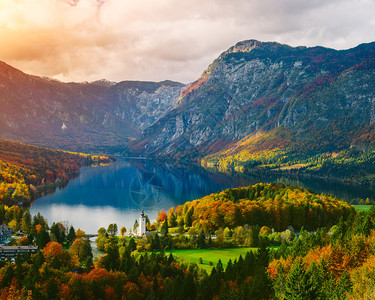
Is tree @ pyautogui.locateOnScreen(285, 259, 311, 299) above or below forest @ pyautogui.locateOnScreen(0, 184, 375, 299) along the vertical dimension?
above

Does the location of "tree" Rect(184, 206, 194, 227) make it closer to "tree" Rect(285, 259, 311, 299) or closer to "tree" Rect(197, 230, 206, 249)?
"tree" Rect(197, 230, 206, 249)

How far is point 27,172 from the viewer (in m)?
136

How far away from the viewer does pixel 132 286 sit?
3456 cm

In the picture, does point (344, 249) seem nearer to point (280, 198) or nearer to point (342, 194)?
point (280, 198)

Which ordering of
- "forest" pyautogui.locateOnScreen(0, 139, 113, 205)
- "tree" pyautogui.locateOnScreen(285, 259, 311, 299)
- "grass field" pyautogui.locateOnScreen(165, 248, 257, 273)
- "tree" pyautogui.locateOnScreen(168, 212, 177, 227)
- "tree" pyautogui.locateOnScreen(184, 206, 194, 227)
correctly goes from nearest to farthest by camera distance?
"tree" pyautogui.locateOnScreen(285, 259, 311, 299)
"grass field" pyautogui.locateOnScreen(165, 248, 257, 273)
"tree" pyautogui.locateOnScreen(184, 206, 194, 227)
"tree" pyautogui.locateOnScreen(168, 212, 177, 227)
"forest" pyautogui.locateOnScreen(0, 139, 113, 205)

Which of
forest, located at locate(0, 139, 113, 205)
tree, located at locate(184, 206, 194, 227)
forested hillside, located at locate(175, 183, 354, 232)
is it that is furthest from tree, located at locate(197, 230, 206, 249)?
forest, located at locate(0, 139, 113, 205)

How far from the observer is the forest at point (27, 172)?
340 ft

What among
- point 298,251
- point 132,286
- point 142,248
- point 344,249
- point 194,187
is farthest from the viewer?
point 194,187

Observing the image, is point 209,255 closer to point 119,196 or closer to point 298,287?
point 298,287

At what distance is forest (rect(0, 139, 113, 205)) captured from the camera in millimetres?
103625

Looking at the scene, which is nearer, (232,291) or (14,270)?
(232,291)

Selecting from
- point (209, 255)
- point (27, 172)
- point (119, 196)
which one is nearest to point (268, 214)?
point (209, 255)

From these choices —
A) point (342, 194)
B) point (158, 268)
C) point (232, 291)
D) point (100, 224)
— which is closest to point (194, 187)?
point (342, 194)

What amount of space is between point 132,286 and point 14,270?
15.5 metres
